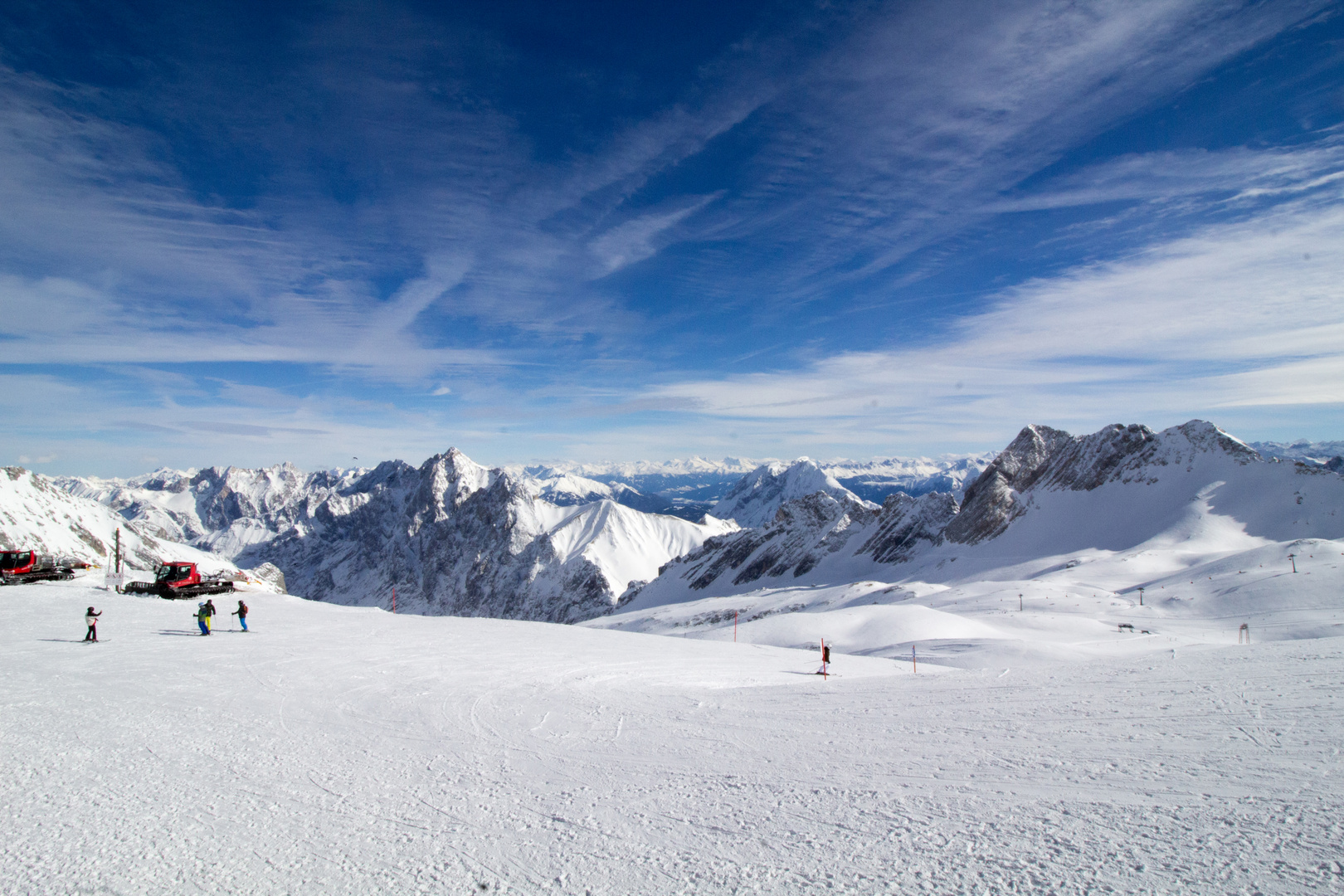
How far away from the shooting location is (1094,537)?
91.9 meters

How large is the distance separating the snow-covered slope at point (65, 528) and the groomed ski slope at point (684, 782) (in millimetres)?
142003

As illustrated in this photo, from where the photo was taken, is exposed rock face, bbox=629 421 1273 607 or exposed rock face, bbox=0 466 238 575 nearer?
exposed rock face, bbox=629 421 1273 607

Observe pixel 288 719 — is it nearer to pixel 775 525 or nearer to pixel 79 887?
pixel 79 887

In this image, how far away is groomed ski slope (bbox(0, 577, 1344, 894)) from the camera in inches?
249

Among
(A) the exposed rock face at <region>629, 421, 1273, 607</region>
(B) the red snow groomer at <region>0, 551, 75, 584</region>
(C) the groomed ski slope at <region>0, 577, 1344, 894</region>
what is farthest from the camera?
(A) the exposed rock face at <region>629, 421, 1273, 607</region>

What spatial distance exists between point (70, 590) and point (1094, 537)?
11362 centimetres

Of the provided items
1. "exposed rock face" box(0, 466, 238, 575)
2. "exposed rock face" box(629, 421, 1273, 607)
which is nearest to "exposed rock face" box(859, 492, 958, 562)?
"exposed rock face" box(629, 421, 1273, 607)

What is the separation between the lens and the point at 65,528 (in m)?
155

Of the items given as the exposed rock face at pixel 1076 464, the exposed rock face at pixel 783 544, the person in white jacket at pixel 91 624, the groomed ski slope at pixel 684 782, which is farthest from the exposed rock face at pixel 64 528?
the exposed rock face at pixel 1076 464

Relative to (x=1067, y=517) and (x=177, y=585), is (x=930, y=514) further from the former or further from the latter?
(x=177, y=585)

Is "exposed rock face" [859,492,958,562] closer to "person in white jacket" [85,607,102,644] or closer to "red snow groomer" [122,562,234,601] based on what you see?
"red snow groomer" [122,562,234,601]

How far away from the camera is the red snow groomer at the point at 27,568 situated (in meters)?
34.8

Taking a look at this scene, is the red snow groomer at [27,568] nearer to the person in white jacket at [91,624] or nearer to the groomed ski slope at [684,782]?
the person in white jacket at [91,624]

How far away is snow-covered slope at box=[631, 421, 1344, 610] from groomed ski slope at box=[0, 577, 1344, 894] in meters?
74.0
